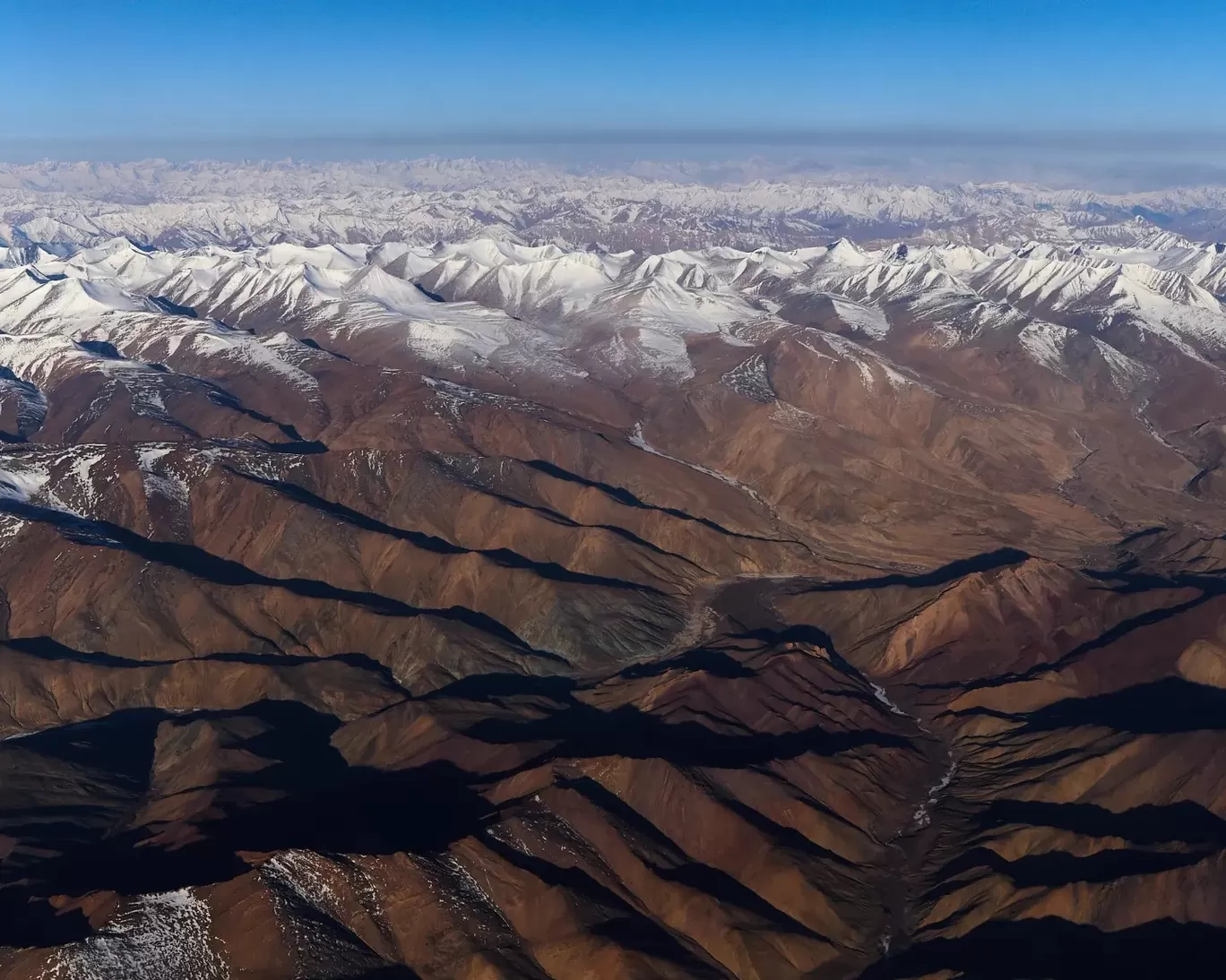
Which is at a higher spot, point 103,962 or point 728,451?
point 103,962

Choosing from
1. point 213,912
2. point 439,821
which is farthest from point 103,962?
point 439,821

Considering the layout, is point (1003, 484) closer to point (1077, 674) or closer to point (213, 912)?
point (1077, 674)

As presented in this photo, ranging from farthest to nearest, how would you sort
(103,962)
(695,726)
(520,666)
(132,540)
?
(132,540) < (520,666) < (695,726) < (103,962)

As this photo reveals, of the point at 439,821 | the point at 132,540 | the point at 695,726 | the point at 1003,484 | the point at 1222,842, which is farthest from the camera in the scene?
the point at 1003,484

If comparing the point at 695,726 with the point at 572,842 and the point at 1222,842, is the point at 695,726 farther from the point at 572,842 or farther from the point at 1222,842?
the point at 1222,842

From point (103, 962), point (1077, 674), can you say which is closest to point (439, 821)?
point (103, 962)

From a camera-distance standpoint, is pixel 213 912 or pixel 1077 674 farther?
pixel 1077 674
